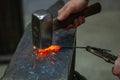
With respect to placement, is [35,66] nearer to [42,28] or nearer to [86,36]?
[42,28]

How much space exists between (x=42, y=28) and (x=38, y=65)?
0.60ft

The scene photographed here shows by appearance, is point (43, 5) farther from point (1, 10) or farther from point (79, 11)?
point (79, 11)

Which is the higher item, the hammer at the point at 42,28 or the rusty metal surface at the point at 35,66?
the hammer at the point at 42,28

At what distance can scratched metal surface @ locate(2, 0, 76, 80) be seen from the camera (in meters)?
1.31

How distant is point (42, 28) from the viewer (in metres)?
1.37

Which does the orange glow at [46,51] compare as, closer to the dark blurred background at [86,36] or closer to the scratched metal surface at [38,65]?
the scratched metal surface at [38,65]

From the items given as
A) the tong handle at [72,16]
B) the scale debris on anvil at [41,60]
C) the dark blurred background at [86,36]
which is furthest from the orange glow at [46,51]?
the dark blurred background at [86,36]

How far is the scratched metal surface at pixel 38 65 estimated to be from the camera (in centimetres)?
131

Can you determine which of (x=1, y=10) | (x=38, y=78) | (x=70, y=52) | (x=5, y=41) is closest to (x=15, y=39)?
(x=5, y=41)

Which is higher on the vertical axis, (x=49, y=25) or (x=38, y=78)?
(x=49, y=25)

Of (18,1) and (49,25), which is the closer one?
(49,25)

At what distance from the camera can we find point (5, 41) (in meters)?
2.68

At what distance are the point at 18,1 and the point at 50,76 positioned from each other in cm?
144

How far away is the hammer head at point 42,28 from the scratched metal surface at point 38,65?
79mm
